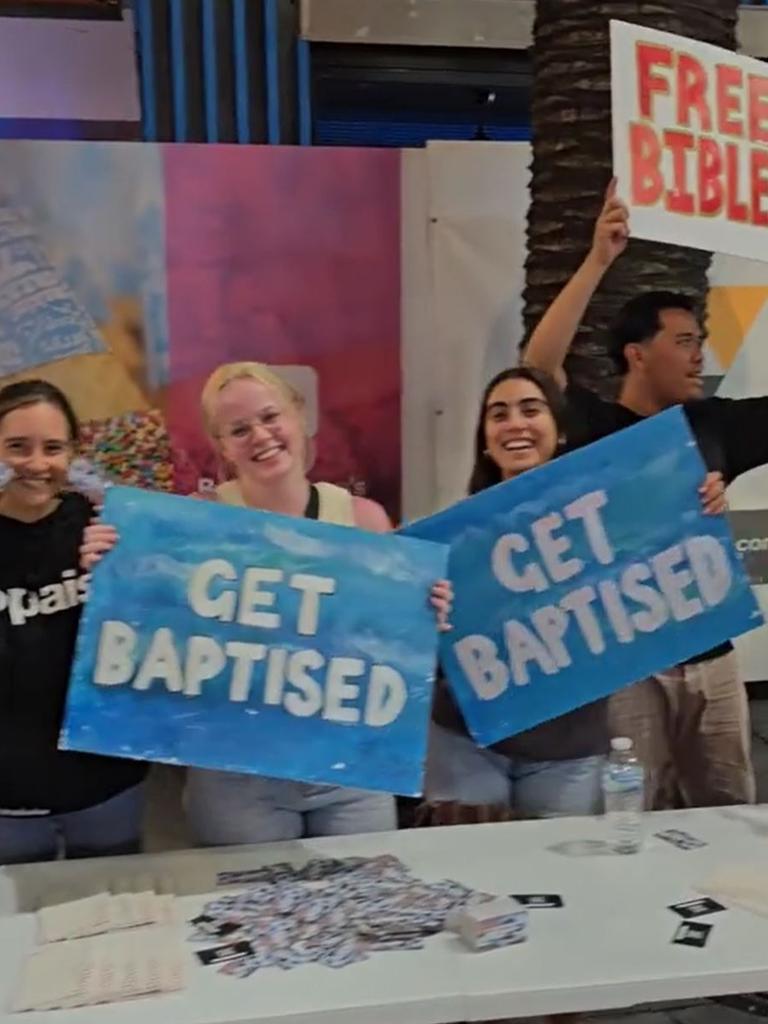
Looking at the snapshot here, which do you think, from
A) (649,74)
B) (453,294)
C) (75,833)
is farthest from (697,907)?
(453,294)

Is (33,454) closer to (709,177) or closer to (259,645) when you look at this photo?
(259,645)

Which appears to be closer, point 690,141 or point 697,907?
point 697,907

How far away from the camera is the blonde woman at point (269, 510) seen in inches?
89.2

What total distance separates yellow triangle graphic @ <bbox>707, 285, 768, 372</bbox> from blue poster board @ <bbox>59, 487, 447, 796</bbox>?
2.49 meters

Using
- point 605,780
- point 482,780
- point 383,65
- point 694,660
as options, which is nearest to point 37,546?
point 482,780

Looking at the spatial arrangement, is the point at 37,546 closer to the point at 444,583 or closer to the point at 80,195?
the point at 444,583

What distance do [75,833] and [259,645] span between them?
513 mm

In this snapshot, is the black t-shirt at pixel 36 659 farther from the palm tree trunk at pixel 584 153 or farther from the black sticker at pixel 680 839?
the palm tree trunk at pixel 584 153

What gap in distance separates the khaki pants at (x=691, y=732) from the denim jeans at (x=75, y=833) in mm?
1120

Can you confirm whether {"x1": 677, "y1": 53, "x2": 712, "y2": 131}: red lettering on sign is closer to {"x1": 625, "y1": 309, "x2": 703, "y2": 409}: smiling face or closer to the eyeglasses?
{"x1": 625, "y1": 309, "x2": 703, "y2": 409}: smiling face

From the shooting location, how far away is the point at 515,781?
244 centimetres

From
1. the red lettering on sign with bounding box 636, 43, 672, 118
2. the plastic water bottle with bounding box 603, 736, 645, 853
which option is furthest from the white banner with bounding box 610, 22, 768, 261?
the plastic water bottle with bounding box 603, 736, 645, 853

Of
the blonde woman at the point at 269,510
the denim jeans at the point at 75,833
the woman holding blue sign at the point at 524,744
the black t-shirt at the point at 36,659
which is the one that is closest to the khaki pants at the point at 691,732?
the woman holding blue sign at the point at 524,744

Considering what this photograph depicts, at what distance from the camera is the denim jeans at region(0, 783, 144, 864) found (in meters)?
2.23
